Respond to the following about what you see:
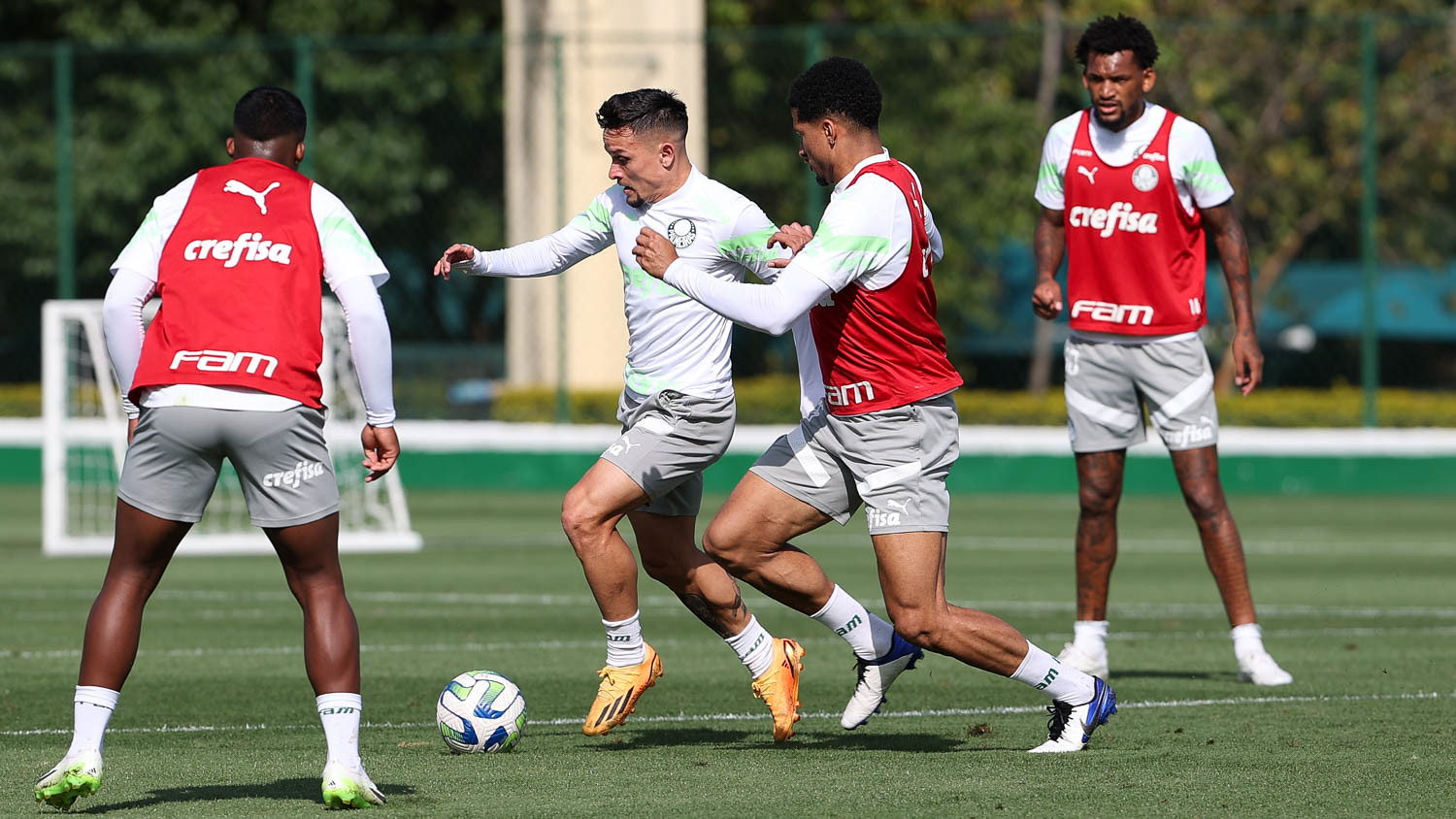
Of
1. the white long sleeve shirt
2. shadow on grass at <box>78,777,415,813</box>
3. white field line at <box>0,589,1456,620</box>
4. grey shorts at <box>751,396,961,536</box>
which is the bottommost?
white field line at <box>0,589,1456,620</box>

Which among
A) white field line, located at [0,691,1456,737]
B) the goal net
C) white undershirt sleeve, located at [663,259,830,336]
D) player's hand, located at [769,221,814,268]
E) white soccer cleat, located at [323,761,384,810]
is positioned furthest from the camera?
the goal net

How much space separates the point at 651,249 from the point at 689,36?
1382cm

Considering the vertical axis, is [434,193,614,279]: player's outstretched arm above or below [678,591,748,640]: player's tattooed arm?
above

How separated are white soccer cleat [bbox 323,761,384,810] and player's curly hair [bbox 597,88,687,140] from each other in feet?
8.23

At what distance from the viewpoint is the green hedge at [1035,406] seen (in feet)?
63.1

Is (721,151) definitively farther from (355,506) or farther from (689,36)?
(355,506)

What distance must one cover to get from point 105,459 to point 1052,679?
11.8 metres

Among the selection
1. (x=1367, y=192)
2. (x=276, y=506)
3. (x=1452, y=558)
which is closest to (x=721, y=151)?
(x=1367, y=192)

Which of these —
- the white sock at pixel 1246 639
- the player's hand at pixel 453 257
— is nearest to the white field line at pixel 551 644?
the white sock at pixel 1246 639

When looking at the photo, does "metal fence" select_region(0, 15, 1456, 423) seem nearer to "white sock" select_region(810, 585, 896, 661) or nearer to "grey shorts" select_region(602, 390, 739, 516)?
"grey shorts" select_region(602, 390, 739, 516)

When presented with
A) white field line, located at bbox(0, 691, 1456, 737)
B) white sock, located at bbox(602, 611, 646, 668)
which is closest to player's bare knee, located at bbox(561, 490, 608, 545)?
white sock, located at bbox(602, 611, 646, 668)

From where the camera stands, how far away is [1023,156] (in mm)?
21875

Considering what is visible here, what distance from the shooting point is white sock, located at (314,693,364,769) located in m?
6.15

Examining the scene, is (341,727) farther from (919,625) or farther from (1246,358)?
(1246,358)
